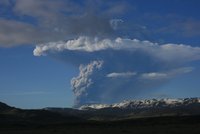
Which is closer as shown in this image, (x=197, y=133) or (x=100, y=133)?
(x=197, y=133)

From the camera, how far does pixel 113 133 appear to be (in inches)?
2697

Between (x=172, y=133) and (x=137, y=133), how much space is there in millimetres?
6214

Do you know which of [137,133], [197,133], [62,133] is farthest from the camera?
[62,133]

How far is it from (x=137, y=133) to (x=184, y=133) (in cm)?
793

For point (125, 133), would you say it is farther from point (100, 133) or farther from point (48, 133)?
point (48, 133)

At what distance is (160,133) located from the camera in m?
63.4

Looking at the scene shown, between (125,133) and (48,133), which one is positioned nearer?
(125,133)

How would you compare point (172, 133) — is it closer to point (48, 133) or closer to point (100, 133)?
point (100, 133)

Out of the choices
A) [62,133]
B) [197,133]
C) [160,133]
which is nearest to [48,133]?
[62,133]

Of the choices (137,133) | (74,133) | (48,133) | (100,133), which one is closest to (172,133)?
(137,133)

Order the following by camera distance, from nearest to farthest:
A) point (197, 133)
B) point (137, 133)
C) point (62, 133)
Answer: point (197, 133), point (137, 133), point (62, 133)

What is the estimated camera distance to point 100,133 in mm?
69750

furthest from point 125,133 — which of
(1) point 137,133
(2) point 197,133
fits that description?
(2) point 197,133

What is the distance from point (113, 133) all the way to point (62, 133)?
31.0 feet
